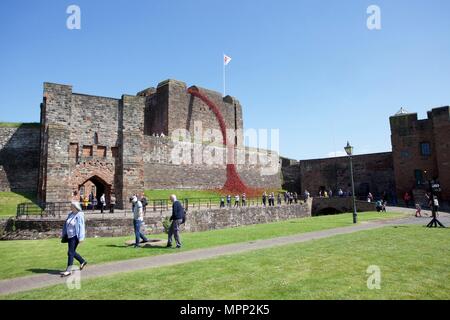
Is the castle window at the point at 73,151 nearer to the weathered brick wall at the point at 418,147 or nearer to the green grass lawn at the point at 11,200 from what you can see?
the green grass lawn at the point at 11,200

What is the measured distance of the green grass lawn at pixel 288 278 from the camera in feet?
16.7

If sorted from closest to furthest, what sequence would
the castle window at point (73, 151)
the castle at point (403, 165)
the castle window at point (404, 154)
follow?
the castle window at point (73, 151), the castle at point (403, 165), the castle window at point (404, 154)

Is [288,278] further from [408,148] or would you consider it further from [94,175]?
[408,148]

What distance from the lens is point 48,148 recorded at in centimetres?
2014

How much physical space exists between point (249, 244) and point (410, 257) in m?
4.77

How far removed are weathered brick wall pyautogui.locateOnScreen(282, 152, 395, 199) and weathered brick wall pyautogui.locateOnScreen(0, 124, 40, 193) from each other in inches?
1246

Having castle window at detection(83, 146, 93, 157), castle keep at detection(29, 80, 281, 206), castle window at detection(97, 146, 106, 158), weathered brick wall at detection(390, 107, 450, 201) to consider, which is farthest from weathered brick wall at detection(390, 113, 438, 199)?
castle window at detection(83, 146, 93, 157)

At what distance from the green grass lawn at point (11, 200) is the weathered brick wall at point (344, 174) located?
32.2 metres

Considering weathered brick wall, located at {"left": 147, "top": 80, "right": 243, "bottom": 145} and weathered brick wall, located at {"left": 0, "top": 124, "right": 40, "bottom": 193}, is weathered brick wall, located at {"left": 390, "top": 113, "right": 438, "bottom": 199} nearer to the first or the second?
weathered brick wall, located at {"left": 147, "top": 80, "right": 243, "bottom": 145}

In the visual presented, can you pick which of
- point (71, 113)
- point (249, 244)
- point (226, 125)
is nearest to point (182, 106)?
point (226, 125)

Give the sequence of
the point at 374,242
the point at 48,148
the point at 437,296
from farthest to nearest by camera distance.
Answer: the point at 48,148 → the point at 374,242 → the point at 437,296

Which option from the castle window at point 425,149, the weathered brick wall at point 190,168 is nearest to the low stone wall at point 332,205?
the castle window at point 425,149

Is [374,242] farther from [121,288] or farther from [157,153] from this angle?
[157,153]
